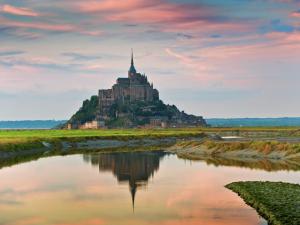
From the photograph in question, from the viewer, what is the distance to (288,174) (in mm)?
53219

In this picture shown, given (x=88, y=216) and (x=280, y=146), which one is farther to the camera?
(x=280, y=146)

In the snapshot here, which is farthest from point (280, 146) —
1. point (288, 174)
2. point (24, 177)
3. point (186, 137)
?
point (186, 137)

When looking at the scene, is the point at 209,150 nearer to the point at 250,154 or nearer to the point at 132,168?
the point at 250,154

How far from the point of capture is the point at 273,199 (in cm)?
3453

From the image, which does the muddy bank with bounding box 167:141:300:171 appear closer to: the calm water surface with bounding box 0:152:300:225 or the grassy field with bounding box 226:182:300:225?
the calm water surface with bounding box 0:152:300:225

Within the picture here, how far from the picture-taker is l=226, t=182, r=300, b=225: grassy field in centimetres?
2888

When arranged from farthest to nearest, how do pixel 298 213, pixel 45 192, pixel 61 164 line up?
pixel 61 164 < pixel 45 192 < pixel 298 213

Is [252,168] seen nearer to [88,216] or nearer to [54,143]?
[88,216]

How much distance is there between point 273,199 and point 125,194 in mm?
12919

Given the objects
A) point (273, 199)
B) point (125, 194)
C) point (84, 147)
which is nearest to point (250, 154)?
point (125, 194)

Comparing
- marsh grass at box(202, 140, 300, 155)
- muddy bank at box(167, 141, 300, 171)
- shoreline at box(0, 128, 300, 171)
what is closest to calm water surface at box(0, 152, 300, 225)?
muddy bank at box(167, 141, 300, 171)

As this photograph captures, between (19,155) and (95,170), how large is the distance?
98.7 ft

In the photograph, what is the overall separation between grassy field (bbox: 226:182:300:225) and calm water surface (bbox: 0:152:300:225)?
0.77 m

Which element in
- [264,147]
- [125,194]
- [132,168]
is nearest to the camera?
[125,194]
